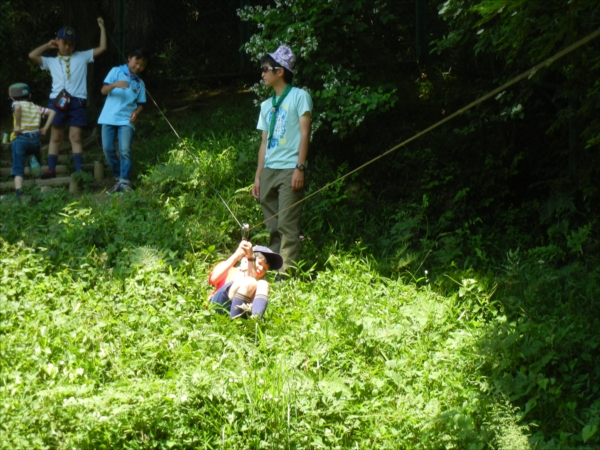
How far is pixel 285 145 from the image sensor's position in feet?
22.3

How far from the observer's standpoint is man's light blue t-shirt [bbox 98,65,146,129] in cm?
851

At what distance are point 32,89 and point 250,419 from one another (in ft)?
26.7

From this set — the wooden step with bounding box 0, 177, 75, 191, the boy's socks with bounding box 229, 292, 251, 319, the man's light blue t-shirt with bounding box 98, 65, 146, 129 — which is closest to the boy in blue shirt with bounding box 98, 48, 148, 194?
the man's light blue t-shirt with bounding box 98, 65, 146, 129

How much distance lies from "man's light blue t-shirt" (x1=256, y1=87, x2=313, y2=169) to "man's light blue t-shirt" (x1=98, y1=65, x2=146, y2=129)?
2.28 meters

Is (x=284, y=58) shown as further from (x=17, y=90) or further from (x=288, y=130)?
(x=17, y=90)

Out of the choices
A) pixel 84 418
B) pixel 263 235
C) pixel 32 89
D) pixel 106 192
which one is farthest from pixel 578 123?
pixel 32 89

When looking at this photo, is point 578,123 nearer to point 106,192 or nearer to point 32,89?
→ point 106,192

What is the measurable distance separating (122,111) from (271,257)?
3.26m

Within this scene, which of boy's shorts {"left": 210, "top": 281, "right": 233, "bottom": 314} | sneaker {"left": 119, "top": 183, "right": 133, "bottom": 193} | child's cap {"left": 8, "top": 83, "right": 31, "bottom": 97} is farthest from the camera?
child's cap {"left": 8, "top": 83, "right": 31, "bottom": 97}

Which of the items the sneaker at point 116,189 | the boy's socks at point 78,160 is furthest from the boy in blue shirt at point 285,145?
the boy's socks at point 78,160

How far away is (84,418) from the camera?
14.9ft

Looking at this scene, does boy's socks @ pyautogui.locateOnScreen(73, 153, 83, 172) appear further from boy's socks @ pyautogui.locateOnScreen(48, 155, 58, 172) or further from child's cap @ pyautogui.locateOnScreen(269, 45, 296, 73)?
child's cap @ pyautogui.locateOnScreen(269, 45, 296, 73)

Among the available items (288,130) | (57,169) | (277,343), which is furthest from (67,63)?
(277,343)

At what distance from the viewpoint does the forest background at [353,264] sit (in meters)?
4.93
